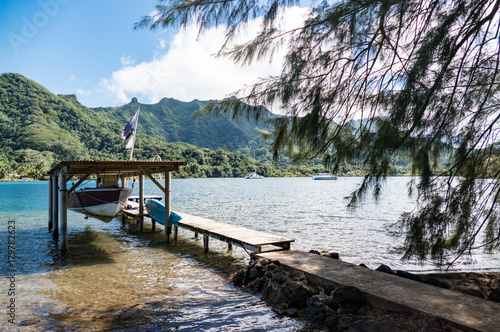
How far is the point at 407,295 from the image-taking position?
444 centimetres

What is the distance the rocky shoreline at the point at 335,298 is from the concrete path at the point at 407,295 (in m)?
0.12

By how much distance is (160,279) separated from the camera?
6910 mm

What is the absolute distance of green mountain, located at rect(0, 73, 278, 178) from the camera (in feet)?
287

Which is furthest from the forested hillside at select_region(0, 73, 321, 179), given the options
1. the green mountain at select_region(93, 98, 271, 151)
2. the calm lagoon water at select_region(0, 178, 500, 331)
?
the calm lagoon water at select_region(0, 178, 500, 331)

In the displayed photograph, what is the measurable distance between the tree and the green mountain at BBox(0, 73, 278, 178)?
2809 inches

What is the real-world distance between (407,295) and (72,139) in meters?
117

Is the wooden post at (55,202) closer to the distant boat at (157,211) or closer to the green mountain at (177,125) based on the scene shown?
the distant boat at (157,211)

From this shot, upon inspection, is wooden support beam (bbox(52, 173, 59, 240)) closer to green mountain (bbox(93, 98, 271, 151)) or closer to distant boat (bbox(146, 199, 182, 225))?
distant boat (bbox(146, 199, 182, 225))

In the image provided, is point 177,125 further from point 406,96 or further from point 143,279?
point 406,96

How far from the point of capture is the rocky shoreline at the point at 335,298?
378 cm

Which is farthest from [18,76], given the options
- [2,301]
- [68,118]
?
[2,301]

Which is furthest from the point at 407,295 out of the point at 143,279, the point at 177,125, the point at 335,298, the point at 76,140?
the point at 177,125

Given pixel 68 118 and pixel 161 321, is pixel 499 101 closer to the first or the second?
pixel 161 321

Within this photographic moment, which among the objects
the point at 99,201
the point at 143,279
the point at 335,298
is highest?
the point at 99,201
